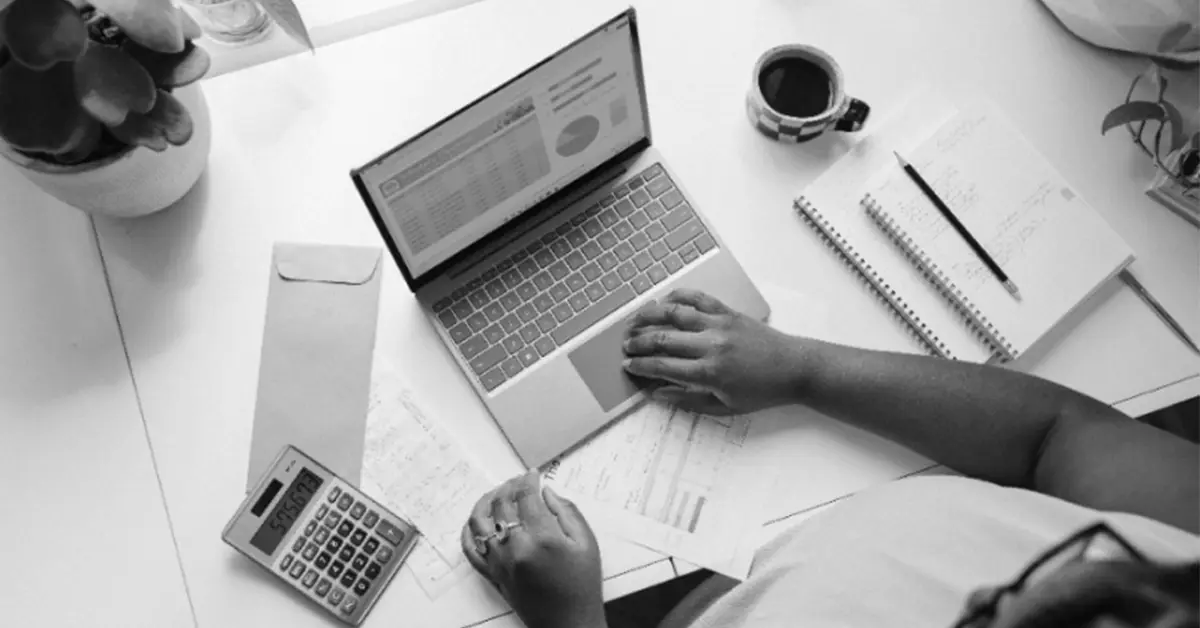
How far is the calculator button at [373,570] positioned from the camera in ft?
2.73

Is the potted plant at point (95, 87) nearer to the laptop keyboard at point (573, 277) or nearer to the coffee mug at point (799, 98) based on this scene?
the laptop keyboard at point (573, 277)

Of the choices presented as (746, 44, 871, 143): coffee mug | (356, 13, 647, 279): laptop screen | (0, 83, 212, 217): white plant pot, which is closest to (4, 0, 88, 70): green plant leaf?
(0, 83, 212, 217): white plant pot

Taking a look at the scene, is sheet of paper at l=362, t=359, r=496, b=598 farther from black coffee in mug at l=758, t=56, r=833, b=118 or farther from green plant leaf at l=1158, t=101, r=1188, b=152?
green plant leaf at l=1158, t=101, r=1188, b=152

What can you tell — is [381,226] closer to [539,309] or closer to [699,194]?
[539,309]

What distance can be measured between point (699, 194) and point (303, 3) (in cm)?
46

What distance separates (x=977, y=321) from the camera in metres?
0.90

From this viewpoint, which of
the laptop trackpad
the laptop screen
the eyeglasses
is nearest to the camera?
the eyeglasses

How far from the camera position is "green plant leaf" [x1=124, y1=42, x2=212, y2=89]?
0.74 meters

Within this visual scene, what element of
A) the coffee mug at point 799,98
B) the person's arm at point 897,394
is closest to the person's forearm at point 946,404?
the person's arm at point 897,394

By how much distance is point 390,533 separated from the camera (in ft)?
2.75

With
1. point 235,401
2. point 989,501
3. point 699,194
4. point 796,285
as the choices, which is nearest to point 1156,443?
point 989,501

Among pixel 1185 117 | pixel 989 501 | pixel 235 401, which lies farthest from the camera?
pixel 1185 117

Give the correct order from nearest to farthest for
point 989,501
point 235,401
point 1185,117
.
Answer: point 989,501 → point 235,401 → point 1185,117

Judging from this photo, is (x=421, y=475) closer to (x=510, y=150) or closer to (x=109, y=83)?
(x=510, y=150)
